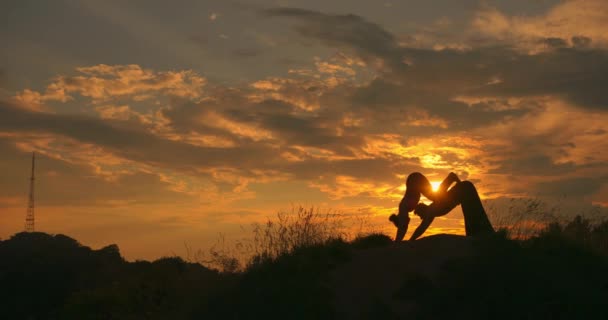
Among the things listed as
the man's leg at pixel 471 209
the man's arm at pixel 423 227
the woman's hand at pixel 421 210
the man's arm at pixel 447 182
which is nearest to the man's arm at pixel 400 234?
the man's arm at pixel 423 227

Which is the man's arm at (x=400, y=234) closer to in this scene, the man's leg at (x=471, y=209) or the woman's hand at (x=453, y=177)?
the man's leg at (x=471, y=209)

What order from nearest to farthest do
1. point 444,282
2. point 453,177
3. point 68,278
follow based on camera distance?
point 444,282
point 453,177
point 68,278

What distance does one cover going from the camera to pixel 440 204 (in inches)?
486

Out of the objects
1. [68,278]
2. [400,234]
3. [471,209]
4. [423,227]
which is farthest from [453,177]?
[68,278]

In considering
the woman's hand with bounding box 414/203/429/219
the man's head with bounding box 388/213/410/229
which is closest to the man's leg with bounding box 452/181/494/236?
the woman's hand with bounding box 414/203/429/219

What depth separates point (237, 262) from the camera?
1290 cm

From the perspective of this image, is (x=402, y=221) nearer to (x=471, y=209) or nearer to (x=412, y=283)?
(x=471, y=209)

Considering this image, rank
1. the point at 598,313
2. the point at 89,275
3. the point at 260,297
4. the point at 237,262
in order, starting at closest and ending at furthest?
the point at 598,313 < the point at 260,297 < the point at 237,262 < the point at 89,275

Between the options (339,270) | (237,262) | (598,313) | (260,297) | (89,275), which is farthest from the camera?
(89,275)

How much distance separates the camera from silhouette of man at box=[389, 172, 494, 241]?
40.0 feet

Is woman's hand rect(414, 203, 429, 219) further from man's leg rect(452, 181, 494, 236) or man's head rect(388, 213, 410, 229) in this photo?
man's leg rect(452, 181, 494, 236)

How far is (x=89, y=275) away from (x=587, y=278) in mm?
43237

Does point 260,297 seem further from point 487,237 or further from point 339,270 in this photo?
point 487,237

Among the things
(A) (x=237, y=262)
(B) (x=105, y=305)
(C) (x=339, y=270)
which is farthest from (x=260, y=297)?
(B) (x=105, y=305)
